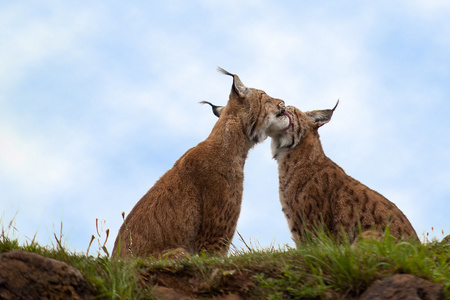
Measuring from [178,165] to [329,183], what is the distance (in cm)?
202

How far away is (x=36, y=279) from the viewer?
467cm

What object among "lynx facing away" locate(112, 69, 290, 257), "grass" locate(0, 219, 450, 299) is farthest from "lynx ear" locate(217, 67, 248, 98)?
"grass" locate(0, 219, 450, 299)

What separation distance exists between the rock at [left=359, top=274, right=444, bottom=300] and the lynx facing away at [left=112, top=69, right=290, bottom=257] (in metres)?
2.98

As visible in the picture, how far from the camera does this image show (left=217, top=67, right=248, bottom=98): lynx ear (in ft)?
29.1

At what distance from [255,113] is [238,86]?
1.74ft

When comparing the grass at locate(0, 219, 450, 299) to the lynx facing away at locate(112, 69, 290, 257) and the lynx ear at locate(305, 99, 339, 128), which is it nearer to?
A: the lynx facing away at locate(112, 69, 290, 257)

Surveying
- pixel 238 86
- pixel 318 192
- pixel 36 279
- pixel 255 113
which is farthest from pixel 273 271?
pixel 238 86

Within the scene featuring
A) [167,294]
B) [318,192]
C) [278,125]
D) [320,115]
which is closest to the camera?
[167,294]

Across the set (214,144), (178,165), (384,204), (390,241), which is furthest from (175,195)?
(390,241)

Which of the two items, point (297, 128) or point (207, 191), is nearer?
point (207, 191)

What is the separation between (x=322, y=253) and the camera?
5094 millimetres

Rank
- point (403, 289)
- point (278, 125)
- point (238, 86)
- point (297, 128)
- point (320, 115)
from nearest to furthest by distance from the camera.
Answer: point (403, 289) < point (297, 128) < point (278, 125) < point (320, 115) < point (238, 86)

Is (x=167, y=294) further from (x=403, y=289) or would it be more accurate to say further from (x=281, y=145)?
(x=281, y=145)

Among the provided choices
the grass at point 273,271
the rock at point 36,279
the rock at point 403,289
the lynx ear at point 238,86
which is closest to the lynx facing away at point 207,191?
the lynx ear at point 238,86
